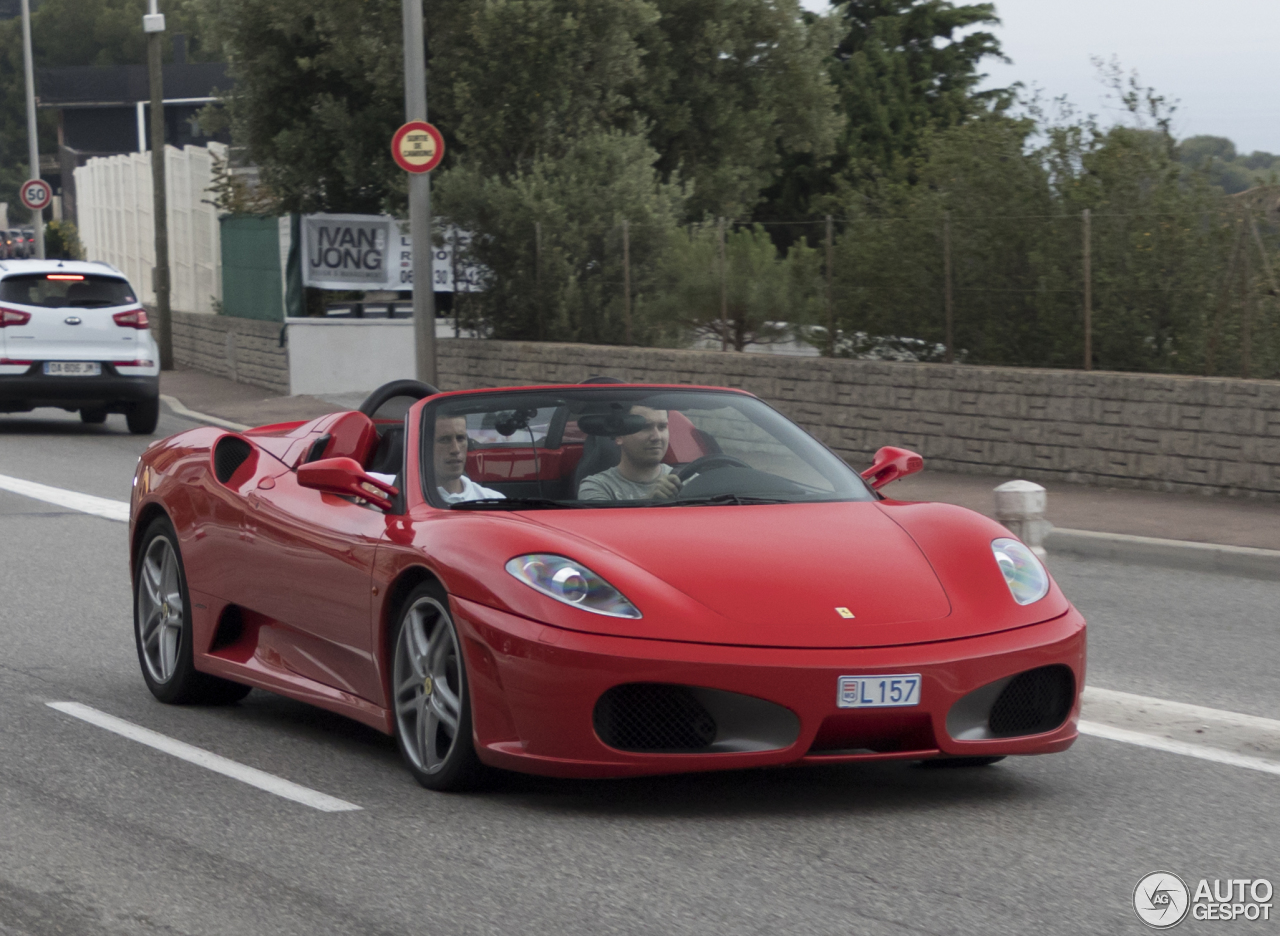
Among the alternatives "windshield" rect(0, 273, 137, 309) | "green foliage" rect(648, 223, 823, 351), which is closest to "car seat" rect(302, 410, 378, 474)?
"green foliage" rect(648, 223, 823, 351)

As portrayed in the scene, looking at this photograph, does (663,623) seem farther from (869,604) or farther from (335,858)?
(335,858)

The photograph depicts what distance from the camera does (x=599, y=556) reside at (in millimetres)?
5355

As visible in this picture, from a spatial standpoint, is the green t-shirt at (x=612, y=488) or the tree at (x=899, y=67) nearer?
the green t-shirt at (x=612, y=488)

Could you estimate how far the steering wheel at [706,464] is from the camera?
6.32 m

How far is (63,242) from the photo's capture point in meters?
62.1

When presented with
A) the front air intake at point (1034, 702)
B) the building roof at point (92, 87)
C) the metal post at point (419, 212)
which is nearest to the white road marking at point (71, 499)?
the metal post at point (419, 212)

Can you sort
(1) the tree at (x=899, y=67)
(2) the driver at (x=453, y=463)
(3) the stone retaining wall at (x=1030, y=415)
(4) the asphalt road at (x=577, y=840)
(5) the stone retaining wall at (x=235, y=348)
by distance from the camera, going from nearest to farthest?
1. (4) the asphalt road at (x=577, y=840)
2. (2) the driver at (x=453, y=463)
3. (3) the stone retaining wall at (x=1030, y=415)
4. (5) the stone retaining wall at (x=235, y=348)
5. (1) the tree at (x=899, y=67)

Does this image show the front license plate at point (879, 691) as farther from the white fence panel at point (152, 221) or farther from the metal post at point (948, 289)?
the white fence panel at point (152, 221)

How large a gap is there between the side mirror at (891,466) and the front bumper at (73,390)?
15.4 metres

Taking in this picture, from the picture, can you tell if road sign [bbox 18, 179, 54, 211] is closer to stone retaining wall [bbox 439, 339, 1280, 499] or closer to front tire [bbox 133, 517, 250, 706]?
stone retaining wall [bbox 439, 339, 1280, 499]

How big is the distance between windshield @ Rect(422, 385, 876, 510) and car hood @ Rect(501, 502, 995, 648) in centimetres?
32

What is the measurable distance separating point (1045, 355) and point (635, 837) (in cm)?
1164

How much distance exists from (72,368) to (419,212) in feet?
13.1

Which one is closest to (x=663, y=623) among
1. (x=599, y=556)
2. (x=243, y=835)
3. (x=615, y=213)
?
(x=599, y=556)
